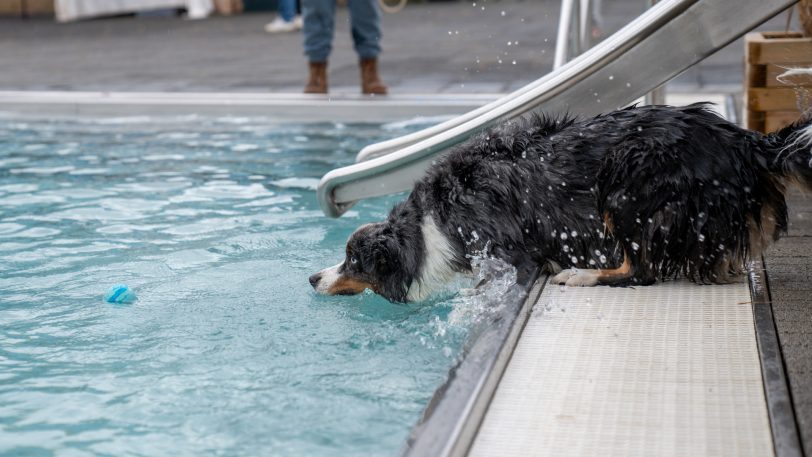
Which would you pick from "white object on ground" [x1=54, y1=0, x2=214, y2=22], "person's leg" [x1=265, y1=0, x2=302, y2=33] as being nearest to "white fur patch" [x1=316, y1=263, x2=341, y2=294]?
"person's leg" [x1=265, y1=0, x2=302, y2=33]

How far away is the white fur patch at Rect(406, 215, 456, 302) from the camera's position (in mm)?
3824

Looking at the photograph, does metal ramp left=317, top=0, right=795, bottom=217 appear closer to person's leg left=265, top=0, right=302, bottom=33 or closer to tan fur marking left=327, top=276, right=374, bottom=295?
tan fur marking left=327, top=276, right=374, bottom=295

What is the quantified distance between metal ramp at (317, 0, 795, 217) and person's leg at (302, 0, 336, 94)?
405 centimetres

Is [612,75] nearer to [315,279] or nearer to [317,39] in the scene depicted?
[315,279]

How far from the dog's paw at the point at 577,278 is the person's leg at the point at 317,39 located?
5095mm

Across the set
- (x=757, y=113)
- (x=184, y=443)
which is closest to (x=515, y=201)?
(x=184, y=443)

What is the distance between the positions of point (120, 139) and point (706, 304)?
5.38 m

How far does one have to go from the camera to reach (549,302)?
11.6 ft

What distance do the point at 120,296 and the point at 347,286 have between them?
90 centimetres

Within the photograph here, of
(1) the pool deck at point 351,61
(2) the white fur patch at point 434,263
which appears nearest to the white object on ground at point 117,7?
(1) the pool deck at point 351,61

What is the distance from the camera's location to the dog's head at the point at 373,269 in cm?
387

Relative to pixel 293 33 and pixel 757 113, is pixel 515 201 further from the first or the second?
pixel 293 33

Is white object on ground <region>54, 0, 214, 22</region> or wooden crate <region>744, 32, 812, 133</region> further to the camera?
white object on ground <region>54, 0, 214, 22</region>

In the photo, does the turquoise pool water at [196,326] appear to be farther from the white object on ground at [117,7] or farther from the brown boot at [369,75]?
the white object on ground at [117,7]
